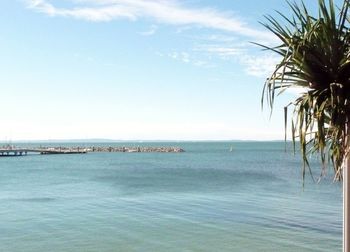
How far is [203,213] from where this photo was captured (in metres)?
25.0

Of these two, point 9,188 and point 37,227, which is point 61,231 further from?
point 9,188

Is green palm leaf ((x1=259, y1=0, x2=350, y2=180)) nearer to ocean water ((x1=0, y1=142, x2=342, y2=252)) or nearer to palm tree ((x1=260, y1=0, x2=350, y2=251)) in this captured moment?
palm tree ((x1=260, y1=0, x2=350, y2=251))

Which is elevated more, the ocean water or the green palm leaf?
the green palm leaf

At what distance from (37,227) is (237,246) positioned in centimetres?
959

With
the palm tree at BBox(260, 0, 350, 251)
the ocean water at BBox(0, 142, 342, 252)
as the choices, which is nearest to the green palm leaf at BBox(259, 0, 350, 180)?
the palm tree at BBox(260, 0, 350, 251)

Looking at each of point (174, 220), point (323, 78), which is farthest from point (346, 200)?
point (174, 220)

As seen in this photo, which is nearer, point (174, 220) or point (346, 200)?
point (346, 200)

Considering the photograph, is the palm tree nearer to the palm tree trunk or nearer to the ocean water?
the palm tree trunk

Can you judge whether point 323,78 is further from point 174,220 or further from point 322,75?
point 174,220

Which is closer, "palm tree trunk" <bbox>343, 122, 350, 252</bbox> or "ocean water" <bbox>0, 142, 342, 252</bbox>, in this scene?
"palm tree trunk" <bbox>343, 122, 350, 252</bbox>

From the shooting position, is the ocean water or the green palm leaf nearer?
the green palm leaf

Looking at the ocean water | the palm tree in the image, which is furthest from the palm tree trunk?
the ocean water

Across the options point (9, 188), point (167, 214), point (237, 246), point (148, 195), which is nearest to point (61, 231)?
point (167, 214)

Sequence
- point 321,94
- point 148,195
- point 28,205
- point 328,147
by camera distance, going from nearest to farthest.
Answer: point 321,94 → point 328,147 → point 28,205 → point 148,195
